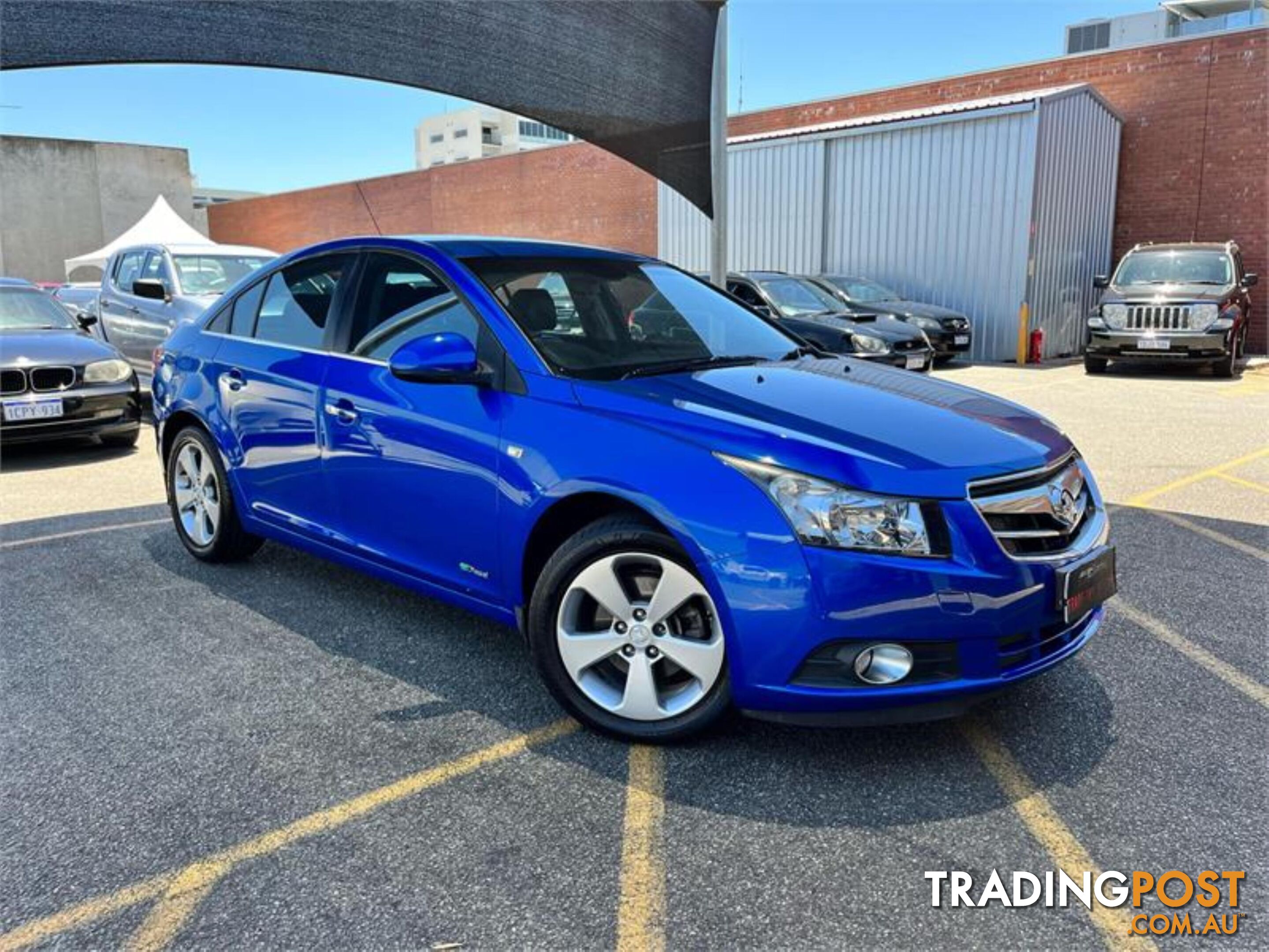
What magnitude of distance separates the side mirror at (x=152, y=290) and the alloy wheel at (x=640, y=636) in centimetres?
868

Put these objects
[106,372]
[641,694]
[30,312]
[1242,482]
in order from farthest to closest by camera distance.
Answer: [30,312] → [106,372] → [1242,482] → [641,694]

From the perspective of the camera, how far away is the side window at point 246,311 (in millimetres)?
4566

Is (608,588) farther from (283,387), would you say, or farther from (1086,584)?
(283,387)

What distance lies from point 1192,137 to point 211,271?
54.2 feet

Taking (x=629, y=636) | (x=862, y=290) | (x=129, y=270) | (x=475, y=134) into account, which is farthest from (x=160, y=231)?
(x=475, y=134)

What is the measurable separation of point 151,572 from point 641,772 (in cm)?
322

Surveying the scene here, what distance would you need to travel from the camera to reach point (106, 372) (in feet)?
26.9

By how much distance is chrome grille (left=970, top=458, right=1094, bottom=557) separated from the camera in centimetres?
273

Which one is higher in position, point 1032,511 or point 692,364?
point 692,364

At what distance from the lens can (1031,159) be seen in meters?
15.1

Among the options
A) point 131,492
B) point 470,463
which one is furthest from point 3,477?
point 470,463

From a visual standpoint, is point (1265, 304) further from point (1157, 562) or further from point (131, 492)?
point (131, 492)

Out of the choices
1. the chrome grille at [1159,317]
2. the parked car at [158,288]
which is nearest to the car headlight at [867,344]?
the chrome grille at [1159,317]

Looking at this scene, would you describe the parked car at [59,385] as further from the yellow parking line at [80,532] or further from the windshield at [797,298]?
the windshield at [797,298]
